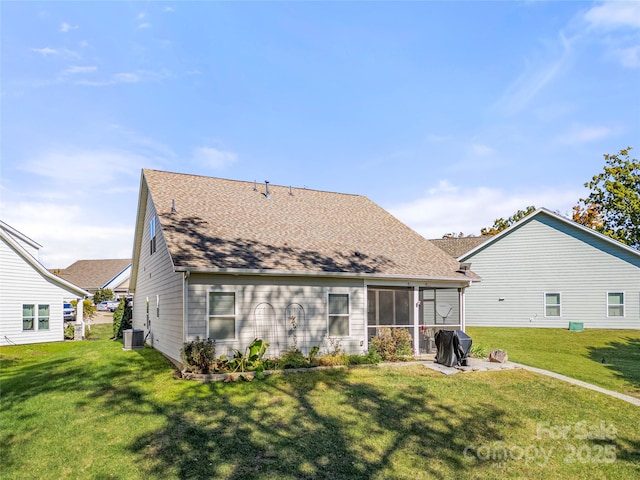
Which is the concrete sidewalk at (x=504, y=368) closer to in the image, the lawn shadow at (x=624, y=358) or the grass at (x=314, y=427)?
the grass at (x=314, y=427)

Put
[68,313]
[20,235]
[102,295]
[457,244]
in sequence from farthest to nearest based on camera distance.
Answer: [102,295] → [68,313] → [457,244] → [20,235]

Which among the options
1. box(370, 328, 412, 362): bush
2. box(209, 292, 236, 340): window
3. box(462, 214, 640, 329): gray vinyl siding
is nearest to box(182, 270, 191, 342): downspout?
box(209, 292, 236, 340): window

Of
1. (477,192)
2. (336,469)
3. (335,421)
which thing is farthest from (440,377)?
(477,192)

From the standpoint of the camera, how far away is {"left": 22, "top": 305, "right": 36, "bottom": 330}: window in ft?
67.9

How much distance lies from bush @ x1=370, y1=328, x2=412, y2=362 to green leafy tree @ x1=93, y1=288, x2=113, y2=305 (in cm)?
4607

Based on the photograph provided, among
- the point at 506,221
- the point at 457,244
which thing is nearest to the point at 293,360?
the point at 457,244

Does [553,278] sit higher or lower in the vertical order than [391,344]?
higher

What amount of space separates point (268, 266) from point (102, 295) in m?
46.3

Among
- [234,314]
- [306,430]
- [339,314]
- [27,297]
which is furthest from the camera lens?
[27,297]

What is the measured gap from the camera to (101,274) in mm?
55938

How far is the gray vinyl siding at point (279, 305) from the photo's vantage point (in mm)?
11750

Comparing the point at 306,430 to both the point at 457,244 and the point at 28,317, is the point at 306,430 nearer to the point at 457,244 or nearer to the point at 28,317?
the point at 28,317

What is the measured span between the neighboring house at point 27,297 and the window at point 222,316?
13.7m

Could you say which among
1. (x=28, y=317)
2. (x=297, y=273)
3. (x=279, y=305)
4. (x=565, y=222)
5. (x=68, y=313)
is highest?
(x=565, y=222)
